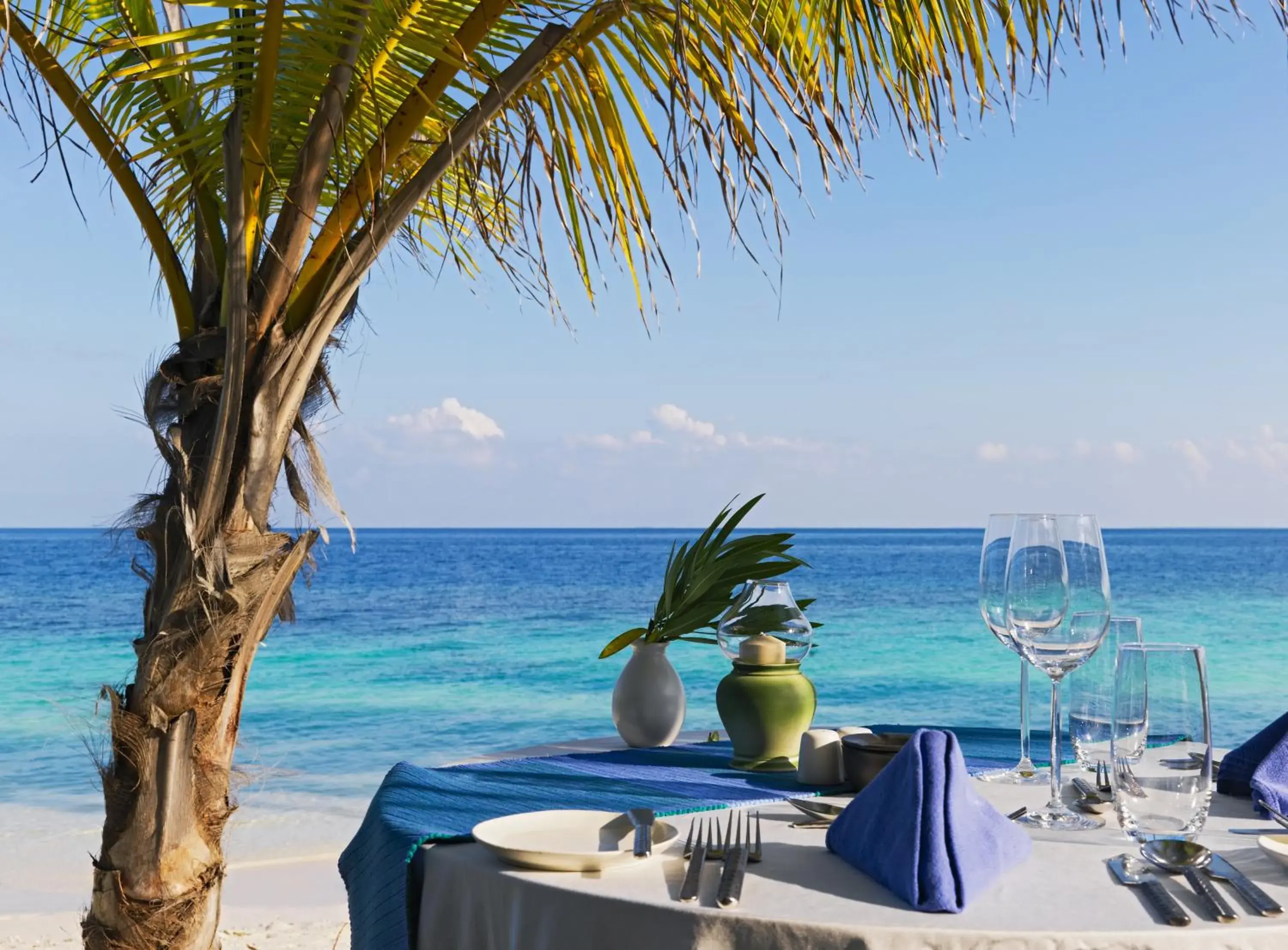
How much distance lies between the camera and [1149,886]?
3.08 ft

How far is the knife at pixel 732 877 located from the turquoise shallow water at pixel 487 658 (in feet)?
3.38

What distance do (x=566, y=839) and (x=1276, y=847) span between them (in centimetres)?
70

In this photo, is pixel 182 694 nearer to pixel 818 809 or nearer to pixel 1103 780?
pixel 818 809

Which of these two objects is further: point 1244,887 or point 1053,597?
point 1053,597

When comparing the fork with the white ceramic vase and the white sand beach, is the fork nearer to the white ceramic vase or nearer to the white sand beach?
the white ceramic vase

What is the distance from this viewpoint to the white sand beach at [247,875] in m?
4.14

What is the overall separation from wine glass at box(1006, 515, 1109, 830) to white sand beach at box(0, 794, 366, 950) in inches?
113

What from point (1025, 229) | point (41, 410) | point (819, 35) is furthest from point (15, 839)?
point (41, 410)

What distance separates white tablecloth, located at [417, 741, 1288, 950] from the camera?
85 cm

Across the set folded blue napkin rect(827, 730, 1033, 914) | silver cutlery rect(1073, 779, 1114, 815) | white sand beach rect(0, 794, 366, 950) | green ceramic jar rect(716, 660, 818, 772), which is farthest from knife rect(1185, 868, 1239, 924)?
white sand beach rect(0, 794, 366, 950)

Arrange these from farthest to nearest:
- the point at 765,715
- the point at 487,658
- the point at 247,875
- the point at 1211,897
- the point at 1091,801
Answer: the point at 487,658 → the point at 247,875 → the point at 765,715 → the point at 1091,801 → the point at 1211,897

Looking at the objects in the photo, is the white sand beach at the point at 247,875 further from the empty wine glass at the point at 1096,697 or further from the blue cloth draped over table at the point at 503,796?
the empty wine glass at the point at 1096,697

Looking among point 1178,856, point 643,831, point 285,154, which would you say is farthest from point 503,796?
point 285,154

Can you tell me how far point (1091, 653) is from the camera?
1.24 m
